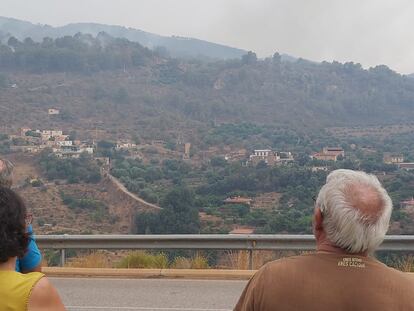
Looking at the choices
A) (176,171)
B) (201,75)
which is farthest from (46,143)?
(201,75)

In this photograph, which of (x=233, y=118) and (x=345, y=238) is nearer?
(x=345, y=238)

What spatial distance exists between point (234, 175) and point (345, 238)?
33444mm

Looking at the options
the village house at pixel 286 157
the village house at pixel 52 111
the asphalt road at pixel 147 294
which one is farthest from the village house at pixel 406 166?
the village house at pixel 52 111

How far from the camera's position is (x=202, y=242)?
8.75 meters

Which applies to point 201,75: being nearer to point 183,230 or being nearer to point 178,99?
point 178,99

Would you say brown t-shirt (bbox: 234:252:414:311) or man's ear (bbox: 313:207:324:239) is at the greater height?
man's ear (bbox: 313:207:324:239)

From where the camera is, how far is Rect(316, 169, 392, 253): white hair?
2193 millimetres

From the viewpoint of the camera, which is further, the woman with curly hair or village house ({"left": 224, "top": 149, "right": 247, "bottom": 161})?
village house ({"left": 224, "top": 149, "right": 247, "bottom": 161})

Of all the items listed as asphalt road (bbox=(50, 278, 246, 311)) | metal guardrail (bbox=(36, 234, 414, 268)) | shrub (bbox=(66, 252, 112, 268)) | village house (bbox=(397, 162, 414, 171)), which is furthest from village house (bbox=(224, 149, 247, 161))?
asphalt road (bbox=(50, 278, 246, 311))

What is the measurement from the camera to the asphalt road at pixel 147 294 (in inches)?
273

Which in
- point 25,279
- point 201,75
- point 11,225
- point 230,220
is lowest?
point 230,220

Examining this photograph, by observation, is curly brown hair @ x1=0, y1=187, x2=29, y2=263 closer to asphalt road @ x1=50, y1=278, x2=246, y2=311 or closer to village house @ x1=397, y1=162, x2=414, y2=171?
asphalt road @ x1=50, y1=278, x2=246, y2=311

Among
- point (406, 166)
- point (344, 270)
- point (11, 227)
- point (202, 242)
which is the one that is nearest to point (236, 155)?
point (406, 166)

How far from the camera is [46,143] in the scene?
49.2 metres
